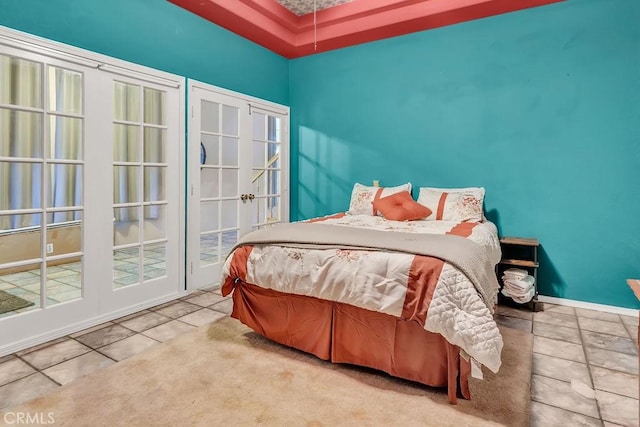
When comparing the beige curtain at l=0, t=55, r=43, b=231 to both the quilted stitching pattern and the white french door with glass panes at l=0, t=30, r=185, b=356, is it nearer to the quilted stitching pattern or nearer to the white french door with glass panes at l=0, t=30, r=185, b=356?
the white french door with glass panes at l=0, t=30, r=185, b=356

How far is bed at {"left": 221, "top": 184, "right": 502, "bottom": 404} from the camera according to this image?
179 centimetres

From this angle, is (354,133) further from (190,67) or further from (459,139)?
(190,67)

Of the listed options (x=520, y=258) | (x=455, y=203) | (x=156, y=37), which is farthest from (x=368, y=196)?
(x=156, y=37)

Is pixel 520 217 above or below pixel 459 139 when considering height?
below

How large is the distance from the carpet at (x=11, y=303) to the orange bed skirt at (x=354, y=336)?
5.96 feet

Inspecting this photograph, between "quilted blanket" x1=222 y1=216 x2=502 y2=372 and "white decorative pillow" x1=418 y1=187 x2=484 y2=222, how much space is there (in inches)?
32.8

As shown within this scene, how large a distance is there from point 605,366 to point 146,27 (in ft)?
13.4

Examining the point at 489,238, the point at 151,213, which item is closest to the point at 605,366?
the point at 489,238

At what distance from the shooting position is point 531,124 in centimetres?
347

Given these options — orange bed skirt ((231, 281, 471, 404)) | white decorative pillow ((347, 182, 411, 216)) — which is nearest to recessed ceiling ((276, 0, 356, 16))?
white decorative pillow ((347, 182, 411, 216))

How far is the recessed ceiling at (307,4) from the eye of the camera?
395 centimetres

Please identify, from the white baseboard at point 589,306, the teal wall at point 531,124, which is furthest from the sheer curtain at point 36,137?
the white baseboard at point 589,306

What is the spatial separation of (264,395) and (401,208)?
2.15 m

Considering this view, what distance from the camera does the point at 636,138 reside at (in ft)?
10.1
